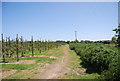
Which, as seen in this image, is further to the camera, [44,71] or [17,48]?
[17,48]

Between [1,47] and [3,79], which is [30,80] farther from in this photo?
[1,47]

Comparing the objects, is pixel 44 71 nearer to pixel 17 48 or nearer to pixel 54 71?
pixel 54 71

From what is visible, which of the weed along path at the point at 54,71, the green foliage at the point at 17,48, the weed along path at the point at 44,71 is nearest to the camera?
the weed along path at the point at 44,71

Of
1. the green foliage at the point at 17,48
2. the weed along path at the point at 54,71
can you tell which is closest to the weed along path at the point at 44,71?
the weed along path at the point at 54,71

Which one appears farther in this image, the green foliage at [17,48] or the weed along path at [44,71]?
the green foliage at [17,48]

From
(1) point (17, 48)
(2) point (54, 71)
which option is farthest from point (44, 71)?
(1) point (17, 48)

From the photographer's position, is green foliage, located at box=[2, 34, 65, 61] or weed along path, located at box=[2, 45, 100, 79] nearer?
weed along path, located at box=[2, 45, 100, 79]

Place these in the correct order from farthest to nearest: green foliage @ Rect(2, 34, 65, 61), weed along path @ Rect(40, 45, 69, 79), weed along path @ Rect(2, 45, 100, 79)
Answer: green foliage @ Rect(2, 34, 65, 61) < weed along path @ Rect(40, 45, 69, 79) < weed along path @ Rect(2, 45, 100, 79)

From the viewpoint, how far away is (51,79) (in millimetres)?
8086

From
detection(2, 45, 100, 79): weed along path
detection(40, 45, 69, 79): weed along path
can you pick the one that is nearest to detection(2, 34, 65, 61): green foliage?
detection(2, 45, 100, 79): weed along path

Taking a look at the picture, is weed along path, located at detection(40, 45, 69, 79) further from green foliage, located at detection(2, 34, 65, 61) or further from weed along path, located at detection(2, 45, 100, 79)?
green foliage, located at detection(2, 34, 65, 61)

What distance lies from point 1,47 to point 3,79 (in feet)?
31.1

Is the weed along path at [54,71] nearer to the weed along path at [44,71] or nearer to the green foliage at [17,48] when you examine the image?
the weed along path at [44,71]

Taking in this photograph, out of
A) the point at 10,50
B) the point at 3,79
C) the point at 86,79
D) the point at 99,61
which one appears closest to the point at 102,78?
the point at 86,79
